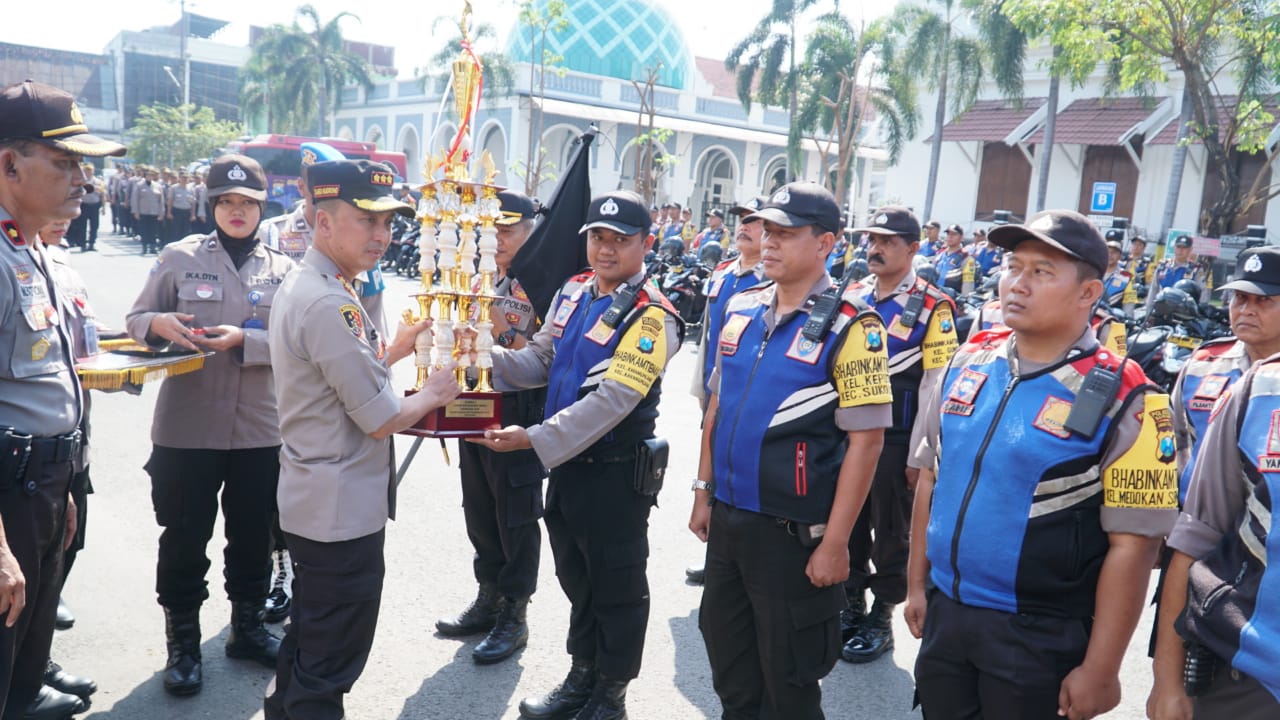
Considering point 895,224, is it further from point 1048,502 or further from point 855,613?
point 1048,502

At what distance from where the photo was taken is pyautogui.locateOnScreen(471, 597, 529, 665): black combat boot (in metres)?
4.18

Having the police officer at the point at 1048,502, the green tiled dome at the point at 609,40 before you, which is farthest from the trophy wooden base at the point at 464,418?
the green tiled dome at the point at 609,40

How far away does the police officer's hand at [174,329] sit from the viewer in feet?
12.2

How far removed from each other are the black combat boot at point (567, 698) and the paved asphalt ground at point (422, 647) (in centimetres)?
11

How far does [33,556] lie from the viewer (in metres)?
2.83

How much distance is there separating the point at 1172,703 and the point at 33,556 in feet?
10.2

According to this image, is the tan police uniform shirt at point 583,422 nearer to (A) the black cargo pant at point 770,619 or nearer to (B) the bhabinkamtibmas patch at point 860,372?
(A) the black cargo pant at point 770,619

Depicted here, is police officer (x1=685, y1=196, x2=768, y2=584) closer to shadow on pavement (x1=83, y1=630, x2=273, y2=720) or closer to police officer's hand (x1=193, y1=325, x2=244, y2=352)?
police officer's hand (x1=193, y1=325, x2=244, y2=352)

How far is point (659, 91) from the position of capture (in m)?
39.5

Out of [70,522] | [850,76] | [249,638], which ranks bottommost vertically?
[249,638]

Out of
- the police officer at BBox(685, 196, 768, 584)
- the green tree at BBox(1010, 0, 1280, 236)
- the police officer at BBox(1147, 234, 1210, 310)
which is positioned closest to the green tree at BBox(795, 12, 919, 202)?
the green tree at BBox(1010, 0, 1280, 236)

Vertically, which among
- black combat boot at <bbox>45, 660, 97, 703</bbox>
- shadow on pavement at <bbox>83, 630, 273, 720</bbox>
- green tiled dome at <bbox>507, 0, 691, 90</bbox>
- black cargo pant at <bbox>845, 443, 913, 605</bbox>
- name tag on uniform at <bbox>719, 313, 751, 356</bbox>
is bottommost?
shadow on pavement at <bbox>83, 630, 273, 720</bbox>

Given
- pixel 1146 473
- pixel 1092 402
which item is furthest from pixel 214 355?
pixel 1146 473

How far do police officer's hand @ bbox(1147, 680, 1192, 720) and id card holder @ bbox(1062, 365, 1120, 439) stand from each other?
2.10ft
